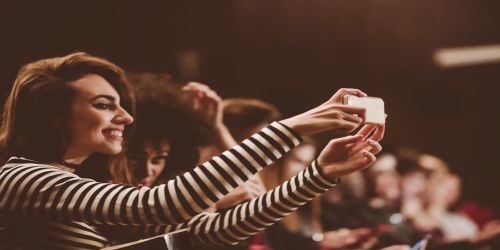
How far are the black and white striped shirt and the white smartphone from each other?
0.45 ft

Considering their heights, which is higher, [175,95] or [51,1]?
[51,1]

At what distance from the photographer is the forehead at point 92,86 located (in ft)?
4.04

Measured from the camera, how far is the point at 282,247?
2.03 meters

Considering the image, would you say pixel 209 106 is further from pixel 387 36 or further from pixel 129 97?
pixel 387 36

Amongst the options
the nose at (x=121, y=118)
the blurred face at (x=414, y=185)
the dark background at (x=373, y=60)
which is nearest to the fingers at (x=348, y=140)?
the nose at (x=121, y=118)

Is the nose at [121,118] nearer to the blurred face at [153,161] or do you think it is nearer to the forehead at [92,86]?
the forehead at [92,86]

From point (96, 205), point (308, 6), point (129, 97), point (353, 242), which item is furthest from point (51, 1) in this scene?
point (308, 6)

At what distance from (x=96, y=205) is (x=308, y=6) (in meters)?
5.48

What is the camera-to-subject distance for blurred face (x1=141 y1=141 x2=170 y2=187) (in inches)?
64.6

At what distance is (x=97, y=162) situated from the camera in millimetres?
1434

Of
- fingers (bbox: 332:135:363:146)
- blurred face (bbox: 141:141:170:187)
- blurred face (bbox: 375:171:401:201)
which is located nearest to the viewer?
fingers (bbox: 332:135:363:146)

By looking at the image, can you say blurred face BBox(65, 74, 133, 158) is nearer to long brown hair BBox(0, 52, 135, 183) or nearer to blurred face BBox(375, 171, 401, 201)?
long brown hair BBox(0, 52, 135, 183)

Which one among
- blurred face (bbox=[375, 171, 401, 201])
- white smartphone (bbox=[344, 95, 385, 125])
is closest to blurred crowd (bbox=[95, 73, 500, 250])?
white smartphone (bbox=[344, 95, 385, 125])

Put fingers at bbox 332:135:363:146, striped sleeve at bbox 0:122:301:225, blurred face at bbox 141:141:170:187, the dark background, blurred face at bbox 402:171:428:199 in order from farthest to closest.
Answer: the dark background, blurred face at bbox 402:171:428:199, blurred face at bbox 141:141:170:187, fingers at bbox 332:135:363:146, striped sleeve at bbox 0:122:301:225
